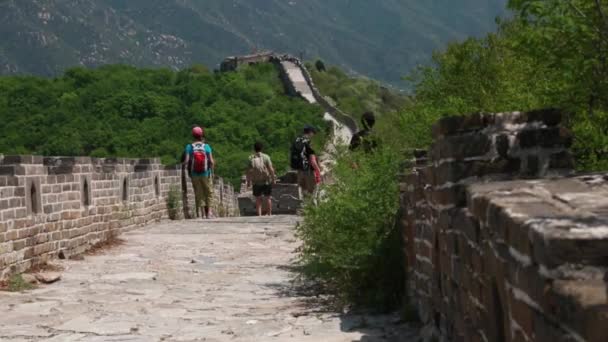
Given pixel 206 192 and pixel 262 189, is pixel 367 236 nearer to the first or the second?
pixel 206 192

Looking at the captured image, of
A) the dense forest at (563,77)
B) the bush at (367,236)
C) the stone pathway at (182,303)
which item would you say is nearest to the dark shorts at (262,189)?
the stone pathway at (182,303)

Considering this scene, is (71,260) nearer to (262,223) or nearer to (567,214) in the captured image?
(262,223)

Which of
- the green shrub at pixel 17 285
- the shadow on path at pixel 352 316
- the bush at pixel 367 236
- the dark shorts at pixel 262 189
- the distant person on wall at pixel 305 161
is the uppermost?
the distant person on wall at pixel 305 161

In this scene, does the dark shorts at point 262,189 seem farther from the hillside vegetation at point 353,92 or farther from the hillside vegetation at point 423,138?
the hillside vegetation at point 353,92

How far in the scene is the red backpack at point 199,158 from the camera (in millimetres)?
16516

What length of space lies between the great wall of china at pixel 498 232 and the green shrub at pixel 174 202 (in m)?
7.58

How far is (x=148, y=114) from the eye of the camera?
218 ft

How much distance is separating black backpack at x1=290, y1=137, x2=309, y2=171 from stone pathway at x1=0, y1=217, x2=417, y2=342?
6.15ft

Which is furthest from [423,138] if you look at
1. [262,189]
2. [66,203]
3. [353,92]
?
[353,92]

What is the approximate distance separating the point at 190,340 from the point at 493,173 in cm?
266

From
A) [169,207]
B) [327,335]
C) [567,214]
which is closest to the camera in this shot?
[567,214]

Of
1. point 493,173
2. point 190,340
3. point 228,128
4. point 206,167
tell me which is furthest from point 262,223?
point 228,128

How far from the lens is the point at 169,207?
18.1 meters

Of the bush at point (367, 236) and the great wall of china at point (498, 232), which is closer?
Result: the great wall of china at point (498, 232)
